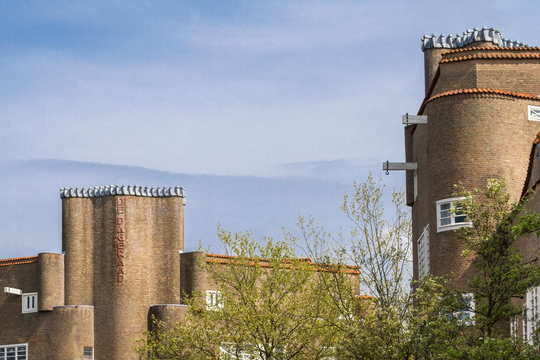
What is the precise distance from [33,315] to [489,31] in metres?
29.6

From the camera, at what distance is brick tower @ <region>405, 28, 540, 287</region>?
36.7 m

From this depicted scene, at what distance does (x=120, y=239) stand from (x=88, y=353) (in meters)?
6.59

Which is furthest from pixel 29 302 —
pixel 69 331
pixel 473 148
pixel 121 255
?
pixel 473 148

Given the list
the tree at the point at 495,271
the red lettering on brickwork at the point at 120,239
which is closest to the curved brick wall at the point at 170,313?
the red lettering on brickwork at the point at 120,239

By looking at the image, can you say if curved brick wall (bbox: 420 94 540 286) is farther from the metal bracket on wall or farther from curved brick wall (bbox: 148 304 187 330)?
curved brick wall (bbox: 148 304 187 330)

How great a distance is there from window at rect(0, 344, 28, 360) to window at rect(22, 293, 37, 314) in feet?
6.57

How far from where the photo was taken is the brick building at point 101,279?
56.8 metres

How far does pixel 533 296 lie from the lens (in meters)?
29.0

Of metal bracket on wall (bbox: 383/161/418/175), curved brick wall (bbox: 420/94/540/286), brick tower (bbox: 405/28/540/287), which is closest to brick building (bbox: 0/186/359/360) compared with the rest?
metal bracket on wall (bbox: 383/161/418/175)

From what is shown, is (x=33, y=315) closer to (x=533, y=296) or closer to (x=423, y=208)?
(x=423, y=208)

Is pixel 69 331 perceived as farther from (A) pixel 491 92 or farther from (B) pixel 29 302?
(A) pixel 491 92

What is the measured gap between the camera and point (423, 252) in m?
40.8

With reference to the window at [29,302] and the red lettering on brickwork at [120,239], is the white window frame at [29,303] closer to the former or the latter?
the window at [29,302]

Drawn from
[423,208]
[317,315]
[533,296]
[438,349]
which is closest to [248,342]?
[317,315]
